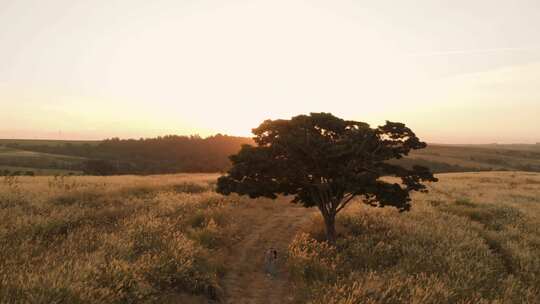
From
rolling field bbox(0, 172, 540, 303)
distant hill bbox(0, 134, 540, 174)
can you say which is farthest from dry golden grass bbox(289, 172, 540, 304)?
distant hill bbox(0, 134, 540, 174)

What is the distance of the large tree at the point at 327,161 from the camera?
42.7 ft

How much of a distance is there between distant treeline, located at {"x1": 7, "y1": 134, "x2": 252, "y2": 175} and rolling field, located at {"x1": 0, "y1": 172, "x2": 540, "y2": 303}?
72.0 m

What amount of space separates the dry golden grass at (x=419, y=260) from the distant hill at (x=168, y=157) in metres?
66.5

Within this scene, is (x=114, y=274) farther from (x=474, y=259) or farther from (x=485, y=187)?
(x=485, y=187)

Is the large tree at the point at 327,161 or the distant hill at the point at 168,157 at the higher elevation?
the large tree at the point at 327,161

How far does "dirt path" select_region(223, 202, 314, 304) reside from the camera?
10477 mm

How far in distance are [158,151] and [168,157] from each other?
821 centimetres

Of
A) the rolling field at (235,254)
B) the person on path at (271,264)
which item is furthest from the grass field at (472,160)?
the person on path at (271,264)

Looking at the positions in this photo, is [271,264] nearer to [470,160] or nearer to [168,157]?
[168,157]

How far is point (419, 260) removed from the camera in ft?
40.9

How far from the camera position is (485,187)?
36.9 meters

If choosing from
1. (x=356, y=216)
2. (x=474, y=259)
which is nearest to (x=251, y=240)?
(x=356, y=216)

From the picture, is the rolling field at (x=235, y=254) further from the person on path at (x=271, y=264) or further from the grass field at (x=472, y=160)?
the grass field at (x=472, y=160)

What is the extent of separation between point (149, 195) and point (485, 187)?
3296 cm
